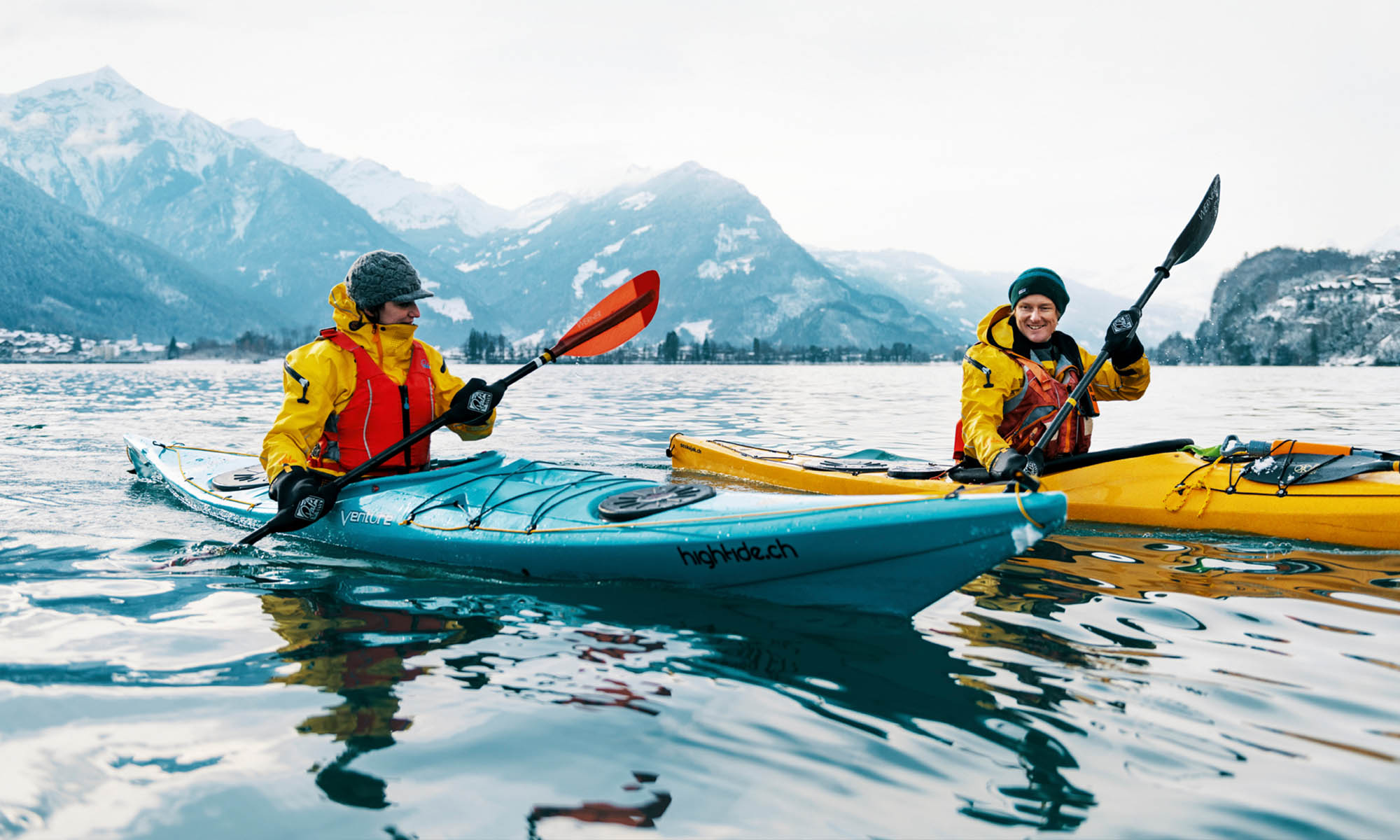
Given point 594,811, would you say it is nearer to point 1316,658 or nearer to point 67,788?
point 67,788

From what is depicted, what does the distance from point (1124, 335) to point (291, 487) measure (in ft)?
20.2

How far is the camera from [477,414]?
21.8ft

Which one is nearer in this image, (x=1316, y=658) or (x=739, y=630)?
(x=1316, y=658)

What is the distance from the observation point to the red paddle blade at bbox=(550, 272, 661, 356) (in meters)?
7.60

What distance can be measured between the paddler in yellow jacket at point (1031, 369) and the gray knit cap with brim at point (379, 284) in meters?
4.18

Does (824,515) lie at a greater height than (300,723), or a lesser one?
greater

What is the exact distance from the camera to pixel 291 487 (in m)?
6.04

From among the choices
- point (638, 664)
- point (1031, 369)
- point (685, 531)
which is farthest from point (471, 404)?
point (1031, 369)

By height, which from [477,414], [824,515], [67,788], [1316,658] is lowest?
[67,788]

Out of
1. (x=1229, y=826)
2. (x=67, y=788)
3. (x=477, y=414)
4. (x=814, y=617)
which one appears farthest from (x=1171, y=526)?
(x=67, y=788)

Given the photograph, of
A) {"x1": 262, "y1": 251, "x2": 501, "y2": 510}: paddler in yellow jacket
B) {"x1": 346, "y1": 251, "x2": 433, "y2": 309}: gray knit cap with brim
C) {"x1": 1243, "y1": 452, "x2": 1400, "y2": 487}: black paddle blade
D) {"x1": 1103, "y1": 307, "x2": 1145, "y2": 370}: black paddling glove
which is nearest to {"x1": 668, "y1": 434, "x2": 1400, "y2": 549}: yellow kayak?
{"x1": 1243, "y1": 452, "x2": 1400, "y2": 487}: black paddle blade

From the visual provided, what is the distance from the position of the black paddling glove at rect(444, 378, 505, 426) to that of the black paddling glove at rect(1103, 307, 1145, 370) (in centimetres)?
460

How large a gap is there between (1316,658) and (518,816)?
3977 millimetres

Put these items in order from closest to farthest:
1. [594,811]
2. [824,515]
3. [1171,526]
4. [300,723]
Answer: [594,811] → [300,723] → [824,515] → [1171,526]
